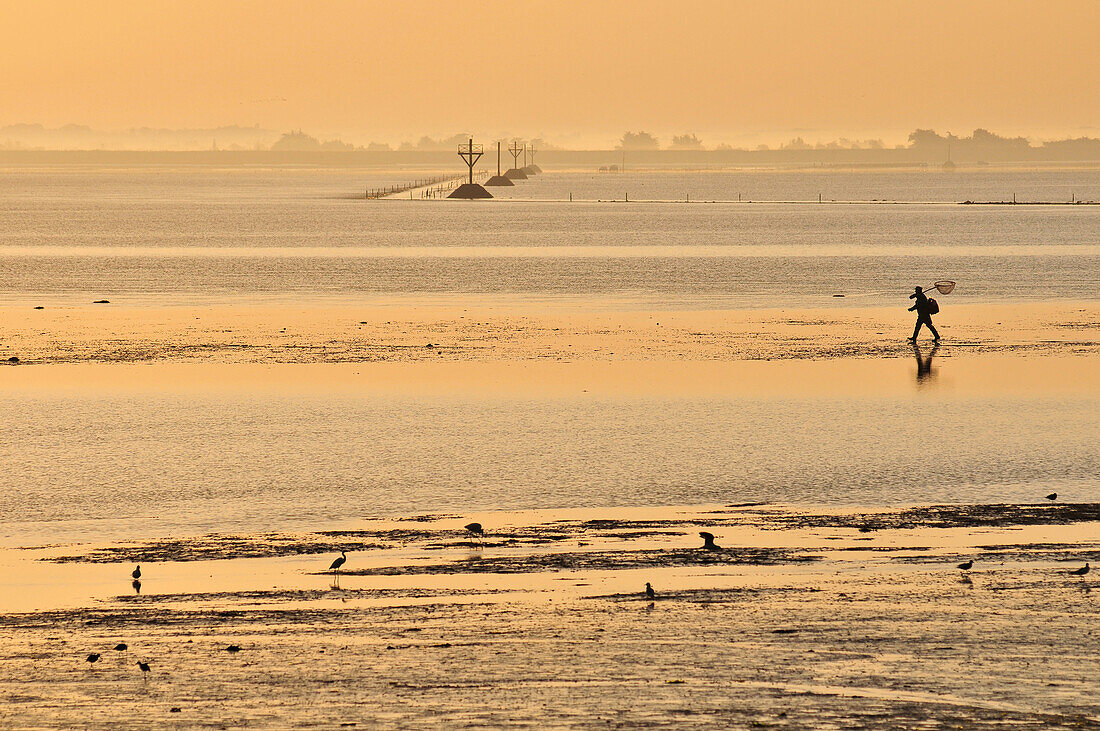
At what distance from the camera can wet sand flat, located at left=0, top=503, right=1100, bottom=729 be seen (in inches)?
407

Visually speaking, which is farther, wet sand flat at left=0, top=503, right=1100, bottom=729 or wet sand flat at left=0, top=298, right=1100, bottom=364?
wet sand flat at left=0, top=298, right=1100, bottom=364

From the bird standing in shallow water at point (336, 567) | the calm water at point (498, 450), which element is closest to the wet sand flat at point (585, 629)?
the bird standing in shallow water at point (336, 567)

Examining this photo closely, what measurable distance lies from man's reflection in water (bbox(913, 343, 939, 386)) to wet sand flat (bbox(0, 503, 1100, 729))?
13.5 m

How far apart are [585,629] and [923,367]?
72.1 ft

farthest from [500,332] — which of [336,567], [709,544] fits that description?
[336,567]

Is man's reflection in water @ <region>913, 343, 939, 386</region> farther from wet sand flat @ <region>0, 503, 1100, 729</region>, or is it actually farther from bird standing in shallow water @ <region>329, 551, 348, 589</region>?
bird standing in shallow water @ <region>329, 551, 348, 589</region>

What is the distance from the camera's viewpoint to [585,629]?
12.5 m

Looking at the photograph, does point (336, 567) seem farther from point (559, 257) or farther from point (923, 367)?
point (559, 257)

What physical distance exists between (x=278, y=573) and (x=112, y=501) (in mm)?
4857

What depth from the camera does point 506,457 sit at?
71.7 ft

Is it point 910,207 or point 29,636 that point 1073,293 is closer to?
point 29,636

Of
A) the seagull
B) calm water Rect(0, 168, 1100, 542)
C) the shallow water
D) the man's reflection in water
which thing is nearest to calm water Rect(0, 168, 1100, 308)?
calm water Rect(0, 168, 1100, 542)

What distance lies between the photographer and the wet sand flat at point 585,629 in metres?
10.3

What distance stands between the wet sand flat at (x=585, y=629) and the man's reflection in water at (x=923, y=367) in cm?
1349
